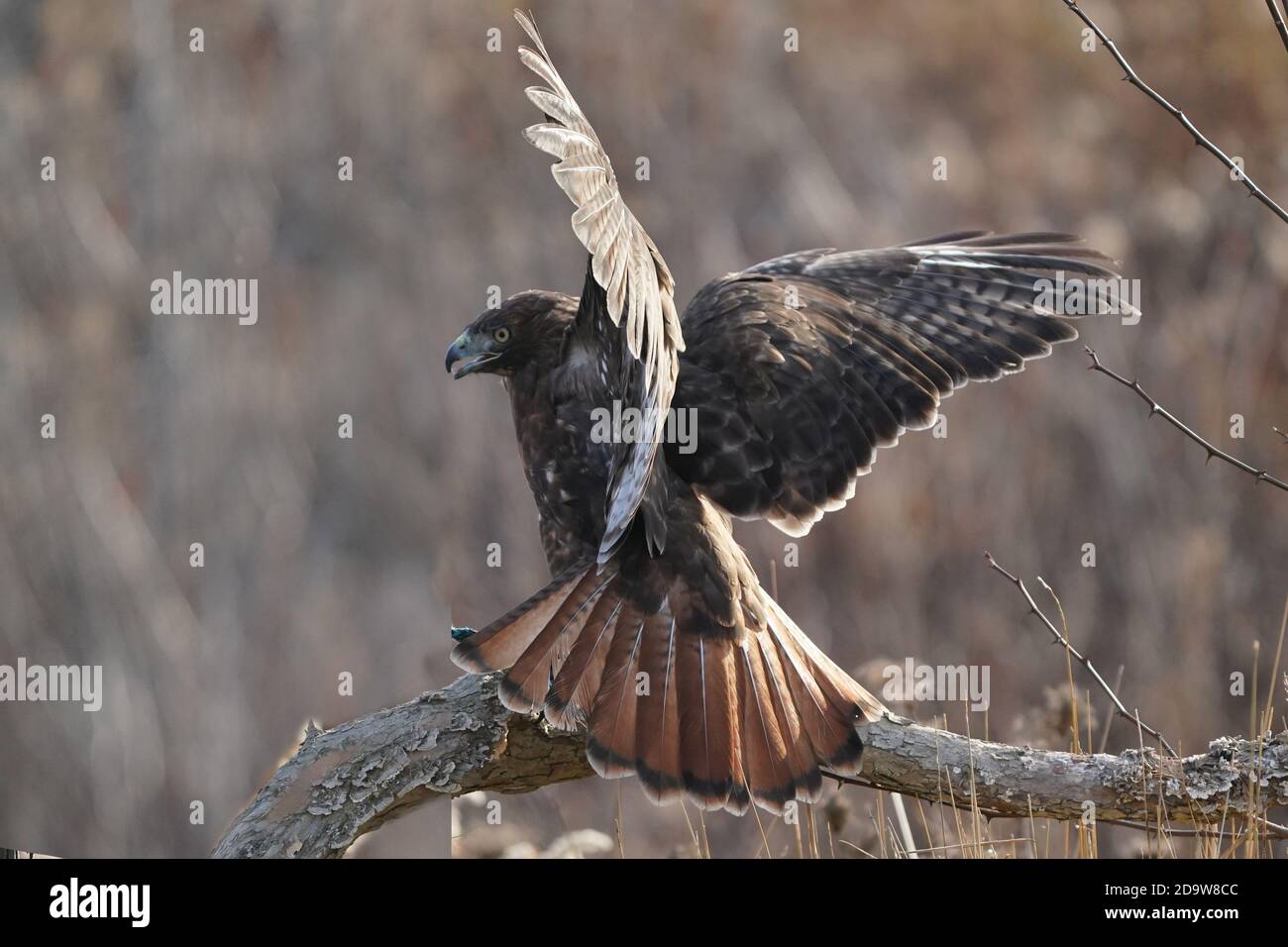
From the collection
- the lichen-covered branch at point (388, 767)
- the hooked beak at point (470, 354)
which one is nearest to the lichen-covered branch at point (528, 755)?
the lichen-covered branch at point (388, 767)

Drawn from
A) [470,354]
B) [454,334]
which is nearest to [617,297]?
[470,354]

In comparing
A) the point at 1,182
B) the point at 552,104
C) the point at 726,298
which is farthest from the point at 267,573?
the point at 552,104

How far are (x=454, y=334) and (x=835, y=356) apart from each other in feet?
15.9

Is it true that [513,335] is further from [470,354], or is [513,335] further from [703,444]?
[703,444]

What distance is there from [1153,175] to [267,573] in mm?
6349

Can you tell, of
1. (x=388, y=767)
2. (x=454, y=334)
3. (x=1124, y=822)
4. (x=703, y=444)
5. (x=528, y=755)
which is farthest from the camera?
(x=454, y=334)

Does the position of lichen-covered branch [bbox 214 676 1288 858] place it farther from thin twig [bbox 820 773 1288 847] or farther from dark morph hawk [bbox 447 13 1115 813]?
dark morph hawk [bbox 447 13 1115 813]

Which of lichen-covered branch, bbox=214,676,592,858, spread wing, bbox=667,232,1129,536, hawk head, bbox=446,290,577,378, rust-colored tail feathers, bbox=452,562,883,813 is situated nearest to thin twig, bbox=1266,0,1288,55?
spread wing, bbox=667,232,1129,536

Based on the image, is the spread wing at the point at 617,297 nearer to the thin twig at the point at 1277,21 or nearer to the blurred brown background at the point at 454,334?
the thin twig at the point at 1277,21

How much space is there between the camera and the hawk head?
3.79 m

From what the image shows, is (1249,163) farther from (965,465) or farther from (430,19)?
(430,19)

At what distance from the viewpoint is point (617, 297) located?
2.79 metres

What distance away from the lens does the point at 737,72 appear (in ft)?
29.6
